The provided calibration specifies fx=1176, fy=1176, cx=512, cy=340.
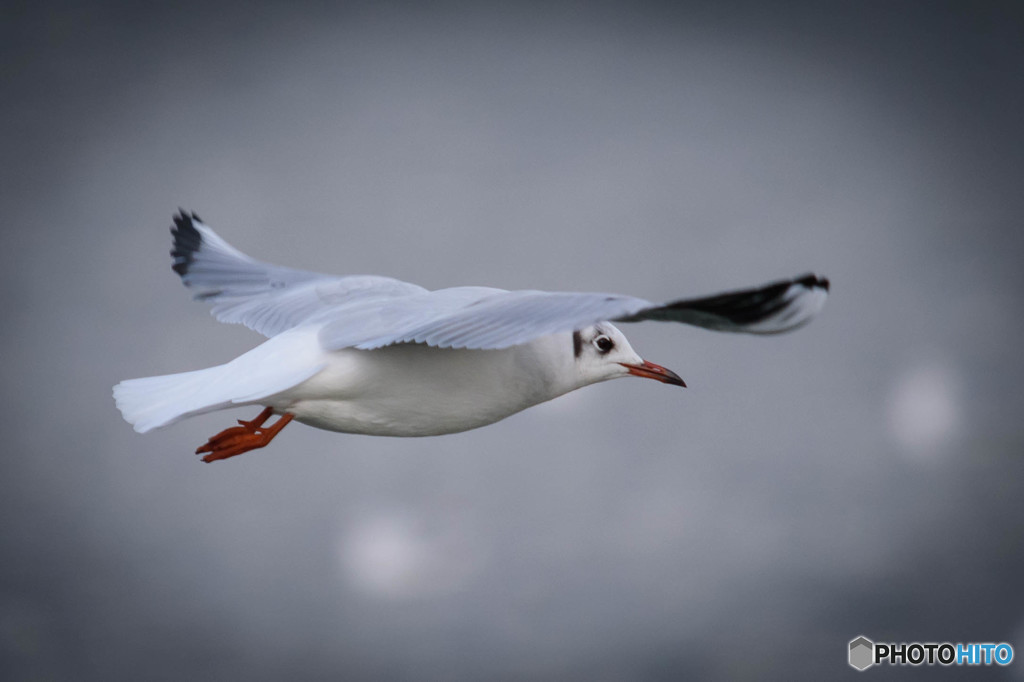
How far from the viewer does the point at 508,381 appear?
2.12 m

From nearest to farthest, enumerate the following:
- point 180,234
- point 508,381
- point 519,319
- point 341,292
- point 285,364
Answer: point 519,319 < point 285,364 < point 508,381 < point 341,292 < point 180,234

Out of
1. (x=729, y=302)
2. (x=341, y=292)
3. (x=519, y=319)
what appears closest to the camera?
(x=729, y=302)

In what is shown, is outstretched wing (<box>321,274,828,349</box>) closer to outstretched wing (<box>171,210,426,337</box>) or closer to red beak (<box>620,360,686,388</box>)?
outstretched wing (<box>171,210,426,337</box>)

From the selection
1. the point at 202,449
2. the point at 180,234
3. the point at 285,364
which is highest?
the point at 180,234

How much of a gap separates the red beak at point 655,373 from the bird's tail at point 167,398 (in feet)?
2.61

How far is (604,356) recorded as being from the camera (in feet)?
7.47

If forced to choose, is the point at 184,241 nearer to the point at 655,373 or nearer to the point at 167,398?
the point at 167,398

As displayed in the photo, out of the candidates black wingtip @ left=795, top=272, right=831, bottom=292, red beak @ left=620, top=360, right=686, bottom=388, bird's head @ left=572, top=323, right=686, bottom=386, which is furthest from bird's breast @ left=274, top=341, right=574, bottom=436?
black wingtip @ left=795, top=272, right=831, bottom=292

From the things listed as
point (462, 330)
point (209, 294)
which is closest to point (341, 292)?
point (209, 294)

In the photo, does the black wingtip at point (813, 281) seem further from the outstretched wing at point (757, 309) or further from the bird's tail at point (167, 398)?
the bird's tail at point (167, 398)

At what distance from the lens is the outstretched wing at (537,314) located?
1.59m

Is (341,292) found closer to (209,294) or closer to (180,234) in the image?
(209,294)

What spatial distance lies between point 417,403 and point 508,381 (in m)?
0.17

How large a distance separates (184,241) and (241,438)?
757 millimetres
